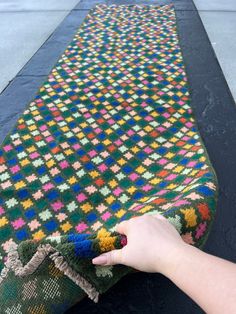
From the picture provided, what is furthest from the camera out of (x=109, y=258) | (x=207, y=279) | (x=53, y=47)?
(x=53, y=47)

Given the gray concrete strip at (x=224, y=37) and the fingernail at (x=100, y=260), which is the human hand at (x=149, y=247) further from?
the gray concrete strip at (x=224, y=37)

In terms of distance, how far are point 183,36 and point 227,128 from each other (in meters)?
0.93

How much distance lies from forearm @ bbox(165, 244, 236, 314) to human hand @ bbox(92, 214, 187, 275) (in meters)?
0.02

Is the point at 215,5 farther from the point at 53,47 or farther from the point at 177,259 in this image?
the point at 177,259

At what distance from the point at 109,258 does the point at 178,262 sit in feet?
0.52

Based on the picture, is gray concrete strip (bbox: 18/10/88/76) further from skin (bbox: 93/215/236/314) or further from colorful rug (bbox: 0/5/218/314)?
skin (bbox: 93/215/236/314)

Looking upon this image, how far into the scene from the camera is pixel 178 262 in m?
0.55

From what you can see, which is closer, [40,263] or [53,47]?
[40,263]

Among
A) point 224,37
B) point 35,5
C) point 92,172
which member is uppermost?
point 35,5

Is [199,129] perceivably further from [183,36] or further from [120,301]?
[183,36]

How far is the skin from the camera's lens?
0.49 metres

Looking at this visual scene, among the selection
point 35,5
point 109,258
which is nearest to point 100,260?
point 109,258

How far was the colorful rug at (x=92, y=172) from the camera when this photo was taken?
0.73m

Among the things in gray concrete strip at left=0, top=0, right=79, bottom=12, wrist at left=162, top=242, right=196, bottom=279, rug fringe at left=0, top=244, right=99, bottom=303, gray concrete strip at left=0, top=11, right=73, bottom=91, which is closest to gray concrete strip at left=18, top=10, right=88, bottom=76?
gray concrete strip at left=0, top=11, right=73, bottom=91
